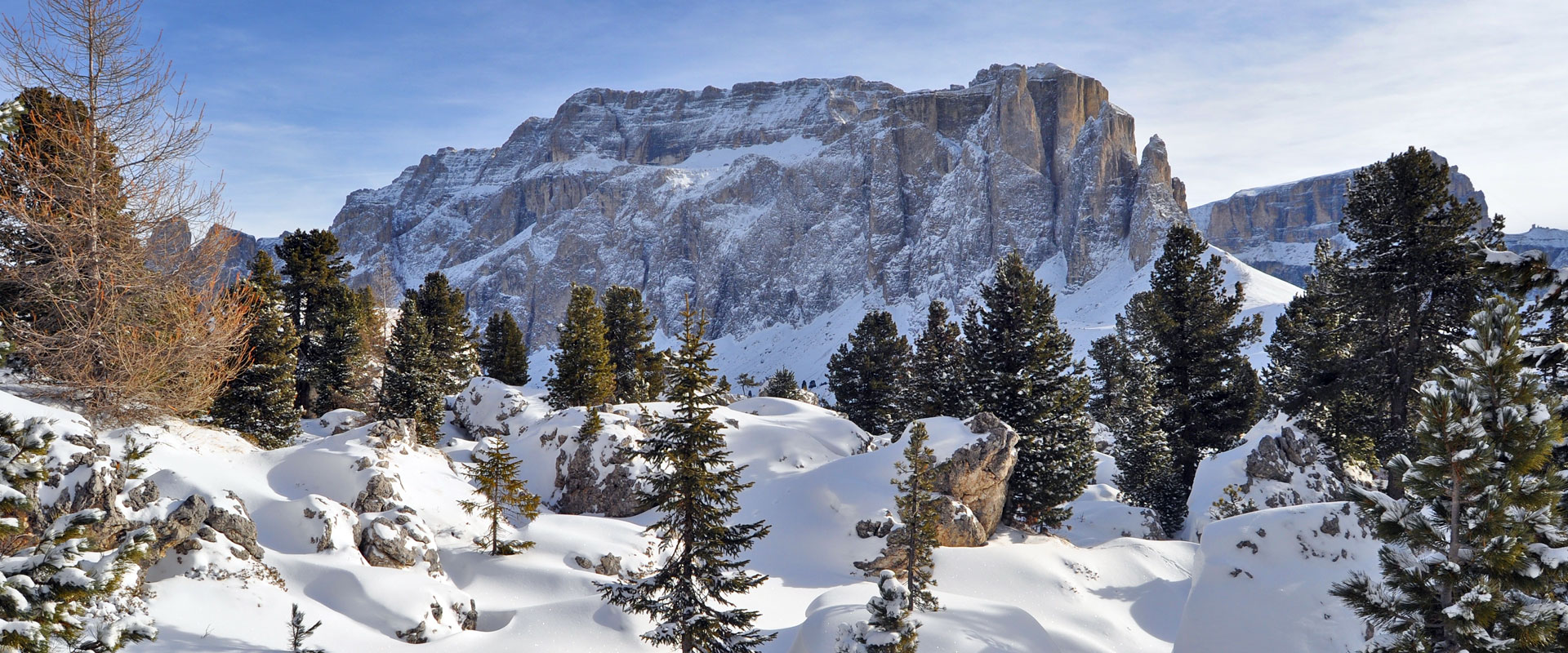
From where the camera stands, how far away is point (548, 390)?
39375 mm

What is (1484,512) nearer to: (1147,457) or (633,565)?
(633,565)

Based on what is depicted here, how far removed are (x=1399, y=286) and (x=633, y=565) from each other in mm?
23113

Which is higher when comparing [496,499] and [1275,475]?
[496,499]

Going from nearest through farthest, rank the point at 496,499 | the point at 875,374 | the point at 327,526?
the point at 327,526
the point at 496,499
the point at 875,374

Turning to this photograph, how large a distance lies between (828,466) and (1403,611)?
713 inches

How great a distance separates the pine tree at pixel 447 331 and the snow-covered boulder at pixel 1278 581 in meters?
32.5

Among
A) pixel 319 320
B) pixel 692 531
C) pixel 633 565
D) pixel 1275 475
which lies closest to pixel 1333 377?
pixel 1275 475

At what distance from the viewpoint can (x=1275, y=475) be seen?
83.1 ft

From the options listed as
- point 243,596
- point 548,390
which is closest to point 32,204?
point 243,596

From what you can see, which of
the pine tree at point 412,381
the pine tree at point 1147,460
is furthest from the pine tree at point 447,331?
the pine tree at point 1147,460

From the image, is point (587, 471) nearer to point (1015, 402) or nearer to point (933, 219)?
point (1015, 402)

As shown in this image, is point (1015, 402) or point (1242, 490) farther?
point (1015, 402)

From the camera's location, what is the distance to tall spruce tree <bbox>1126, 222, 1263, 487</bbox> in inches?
1177

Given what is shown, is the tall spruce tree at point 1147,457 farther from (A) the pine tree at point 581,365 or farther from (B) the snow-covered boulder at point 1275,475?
(A) the pine tree at point 581,365
